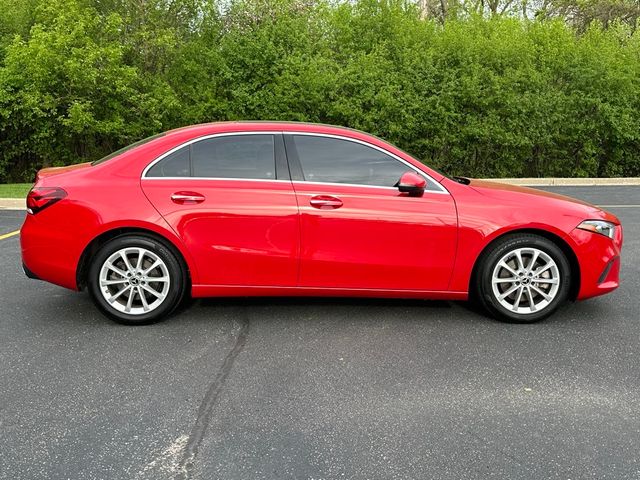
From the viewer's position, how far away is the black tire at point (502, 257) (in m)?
4.78

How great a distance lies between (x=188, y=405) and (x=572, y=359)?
2.57m

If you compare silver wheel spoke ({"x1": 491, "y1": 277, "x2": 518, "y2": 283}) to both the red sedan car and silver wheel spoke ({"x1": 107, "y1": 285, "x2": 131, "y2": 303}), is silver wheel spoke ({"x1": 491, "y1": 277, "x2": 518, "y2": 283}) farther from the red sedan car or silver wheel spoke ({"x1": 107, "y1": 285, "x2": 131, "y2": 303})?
silver wheel spoke ({"x1": 107, "y1": 285, "x2": 131, "y2": 303})

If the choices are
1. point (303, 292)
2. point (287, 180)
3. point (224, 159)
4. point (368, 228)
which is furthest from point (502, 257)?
point (224, 159)

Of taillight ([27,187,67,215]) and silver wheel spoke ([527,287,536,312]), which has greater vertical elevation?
taillight ([27,187,67,215])

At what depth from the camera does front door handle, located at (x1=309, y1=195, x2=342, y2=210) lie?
15.4 feet

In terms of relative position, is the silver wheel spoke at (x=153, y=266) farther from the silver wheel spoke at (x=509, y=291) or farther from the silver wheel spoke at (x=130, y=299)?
the silver wheel spoke at (x=509, y=291)

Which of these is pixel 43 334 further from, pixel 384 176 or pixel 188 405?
pixel 384 176

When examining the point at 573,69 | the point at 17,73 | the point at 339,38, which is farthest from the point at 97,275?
the point at 573,69

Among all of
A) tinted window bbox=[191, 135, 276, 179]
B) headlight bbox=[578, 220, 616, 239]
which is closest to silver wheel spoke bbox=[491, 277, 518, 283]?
headlight bbox=[578, 220, 616, 239]

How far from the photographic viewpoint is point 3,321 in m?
4.90

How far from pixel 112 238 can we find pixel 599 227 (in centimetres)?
383

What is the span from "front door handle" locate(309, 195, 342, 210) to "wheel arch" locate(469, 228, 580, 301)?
119 cm

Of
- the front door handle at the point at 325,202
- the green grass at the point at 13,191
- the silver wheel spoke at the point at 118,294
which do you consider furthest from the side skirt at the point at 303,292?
the green grass at the point at 13,191

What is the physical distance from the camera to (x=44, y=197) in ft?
15.5
